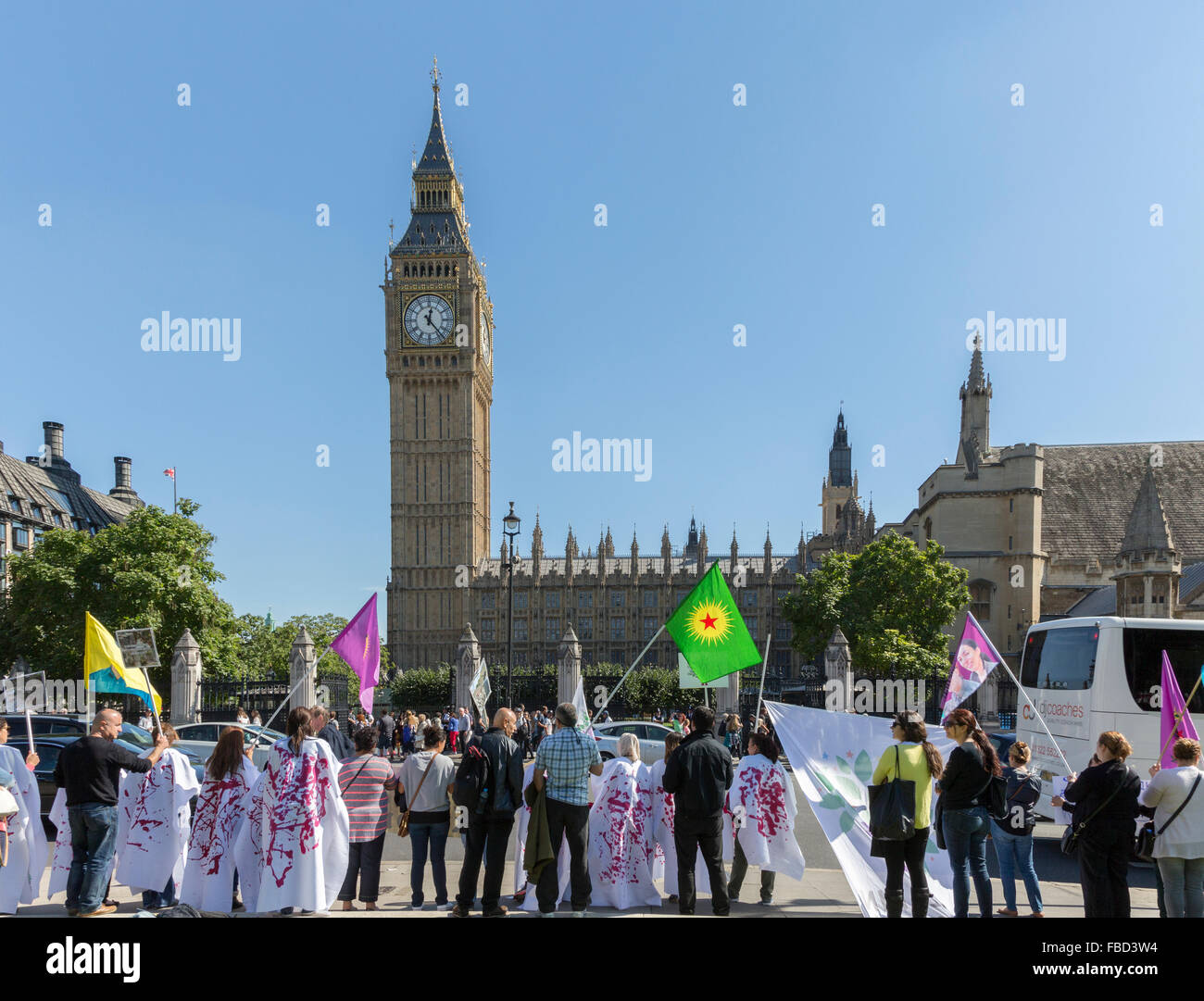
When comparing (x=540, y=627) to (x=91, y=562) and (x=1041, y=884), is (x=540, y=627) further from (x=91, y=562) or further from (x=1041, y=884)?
(x=1041, y=884)

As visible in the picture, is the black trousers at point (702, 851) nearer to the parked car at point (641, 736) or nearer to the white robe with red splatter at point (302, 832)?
the white robe with red splatter at point (302, 832)

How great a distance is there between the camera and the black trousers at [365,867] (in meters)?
7.40

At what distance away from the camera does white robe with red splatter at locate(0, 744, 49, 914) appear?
23.9 ft

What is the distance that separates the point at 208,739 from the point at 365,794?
11.0 metres

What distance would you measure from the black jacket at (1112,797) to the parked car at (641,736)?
28.6 feet

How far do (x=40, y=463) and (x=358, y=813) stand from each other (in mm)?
65665

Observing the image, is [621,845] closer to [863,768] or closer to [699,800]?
[699,800]

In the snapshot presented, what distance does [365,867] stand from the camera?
7.43 metres

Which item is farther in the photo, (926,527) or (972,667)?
(926,527)
